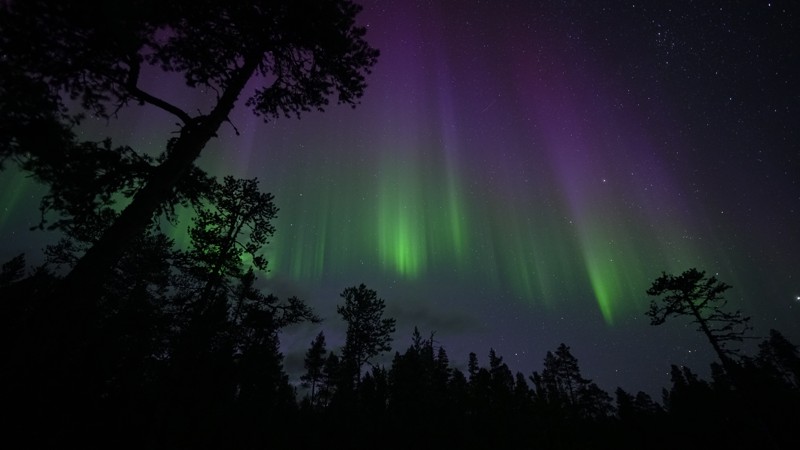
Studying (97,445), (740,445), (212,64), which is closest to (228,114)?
(212,64)

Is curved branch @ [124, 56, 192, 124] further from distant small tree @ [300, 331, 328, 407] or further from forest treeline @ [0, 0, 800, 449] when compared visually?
distant small tree @ [300, 331, 328, 407]

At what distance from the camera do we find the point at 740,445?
2525 centimetres

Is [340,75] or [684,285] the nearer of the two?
[340,75]

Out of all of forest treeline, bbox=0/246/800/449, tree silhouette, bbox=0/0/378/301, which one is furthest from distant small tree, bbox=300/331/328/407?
tree silhouette, bbox=0/0/378/301

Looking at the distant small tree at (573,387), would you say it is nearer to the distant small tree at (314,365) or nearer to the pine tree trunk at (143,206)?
the distant small tree at (314,365)

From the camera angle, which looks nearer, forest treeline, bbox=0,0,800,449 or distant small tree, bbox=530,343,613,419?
forest treeline, bbox=0,0,800,449

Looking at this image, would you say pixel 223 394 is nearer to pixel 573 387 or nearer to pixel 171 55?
pixel 171 55

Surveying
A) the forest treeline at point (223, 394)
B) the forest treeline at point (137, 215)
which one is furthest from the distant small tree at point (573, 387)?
the forest treeline at point (137, 215)

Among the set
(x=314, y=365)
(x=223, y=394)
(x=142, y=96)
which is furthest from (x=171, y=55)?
(x=314, y=365)

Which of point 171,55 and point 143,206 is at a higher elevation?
point 171,55

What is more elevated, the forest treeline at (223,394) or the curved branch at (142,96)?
the curved branch at (142,96)

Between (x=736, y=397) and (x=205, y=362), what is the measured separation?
169ft

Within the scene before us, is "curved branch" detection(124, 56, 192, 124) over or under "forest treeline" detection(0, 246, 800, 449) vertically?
over

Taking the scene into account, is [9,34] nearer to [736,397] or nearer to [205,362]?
[205,362]
